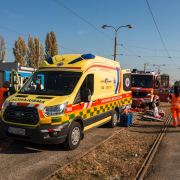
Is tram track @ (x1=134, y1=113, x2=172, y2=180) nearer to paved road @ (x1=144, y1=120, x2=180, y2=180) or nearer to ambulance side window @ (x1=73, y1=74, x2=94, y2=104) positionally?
paved road @ (x1=144, y1=120, x2=180, y2=180)

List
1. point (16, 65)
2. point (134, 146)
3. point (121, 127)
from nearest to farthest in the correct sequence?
point (134, 146), point (121, 127), point (16, 65)

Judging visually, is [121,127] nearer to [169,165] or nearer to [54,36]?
[169,165]

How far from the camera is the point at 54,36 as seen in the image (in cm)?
4800

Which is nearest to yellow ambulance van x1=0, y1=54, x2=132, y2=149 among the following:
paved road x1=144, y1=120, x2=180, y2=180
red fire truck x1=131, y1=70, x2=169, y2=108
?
paved road x1=144, y1=120, x2=180, y2=180

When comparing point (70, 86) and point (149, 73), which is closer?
point (70, 86)

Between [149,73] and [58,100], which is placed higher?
[149,73]

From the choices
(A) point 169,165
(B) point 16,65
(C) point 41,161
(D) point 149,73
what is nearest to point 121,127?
(A) point 169,165

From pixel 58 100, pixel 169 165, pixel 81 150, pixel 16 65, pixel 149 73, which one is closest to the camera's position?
pixel 169 165

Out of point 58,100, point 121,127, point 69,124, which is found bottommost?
point 121,127

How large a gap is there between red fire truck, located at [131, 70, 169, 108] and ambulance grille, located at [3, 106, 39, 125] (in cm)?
1073

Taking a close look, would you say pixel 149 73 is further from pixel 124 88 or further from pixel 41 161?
pixel 41 161

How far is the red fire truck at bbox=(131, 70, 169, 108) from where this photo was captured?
593 inches

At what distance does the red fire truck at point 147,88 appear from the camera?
15.1 meters

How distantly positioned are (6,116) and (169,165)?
410 centimetres
